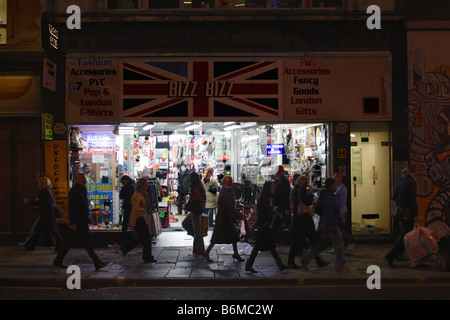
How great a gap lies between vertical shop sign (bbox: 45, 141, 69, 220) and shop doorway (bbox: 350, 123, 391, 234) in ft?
26.9

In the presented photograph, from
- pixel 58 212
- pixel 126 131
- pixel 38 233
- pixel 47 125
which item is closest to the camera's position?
pixel 38 233

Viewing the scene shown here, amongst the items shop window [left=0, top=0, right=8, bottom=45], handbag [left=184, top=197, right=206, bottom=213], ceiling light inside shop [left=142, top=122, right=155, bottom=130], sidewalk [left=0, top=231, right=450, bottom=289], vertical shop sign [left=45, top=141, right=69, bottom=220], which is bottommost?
sidewalk [left=0, top=231, right=450, bottom=289]

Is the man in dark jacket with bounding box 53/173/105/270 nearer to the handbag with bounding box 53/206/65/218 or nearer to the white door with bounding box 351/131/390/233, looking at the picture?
the handbag with bounding box 53/206/65/218

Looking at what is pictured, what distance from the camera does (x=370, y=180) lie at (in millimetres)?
13641

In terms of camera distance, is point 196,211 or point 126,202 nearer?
point 196,211

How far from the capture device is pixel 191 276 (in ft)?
31.2

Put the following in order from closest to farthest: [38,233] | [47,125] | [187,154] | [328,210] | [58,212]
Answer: [328,210]
[38,233]
[58,212]
[47,125]
[187,154]

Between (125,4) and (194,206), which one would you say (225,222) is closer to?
(194,206)

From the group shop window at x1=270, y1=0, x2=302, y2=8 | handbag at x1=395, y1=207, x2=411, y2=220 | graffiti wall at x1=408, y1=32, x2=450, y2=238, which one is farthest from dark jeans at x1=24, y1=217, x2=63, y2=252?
graffiti wall at x1=408, y1=32, x2=450, y2=238

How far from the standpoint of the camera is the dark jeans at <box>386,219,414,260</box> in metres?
10.2

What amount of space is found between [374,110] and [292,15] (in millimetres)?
3544

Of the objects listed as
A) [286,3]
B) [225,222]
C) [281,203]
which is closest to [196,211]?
[225,222]

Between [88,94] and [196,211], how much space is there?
4617 millimetres

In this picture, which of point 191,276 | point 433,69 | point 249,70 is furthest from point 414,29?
point 191,276
